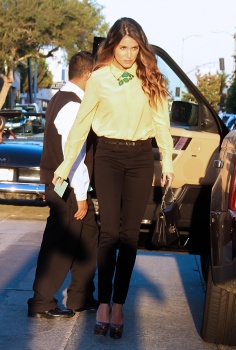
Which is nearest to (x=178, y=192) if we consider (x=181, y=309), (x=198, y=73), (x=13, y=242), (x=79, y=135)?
(x=181, y=309)

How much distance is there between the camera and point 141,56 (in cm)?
464

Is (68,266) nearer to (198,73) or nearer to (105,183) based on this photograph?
(105,183)

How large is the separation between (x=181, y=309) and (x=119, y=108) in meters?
1.77

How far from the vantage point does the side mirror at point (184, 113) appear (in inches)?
223

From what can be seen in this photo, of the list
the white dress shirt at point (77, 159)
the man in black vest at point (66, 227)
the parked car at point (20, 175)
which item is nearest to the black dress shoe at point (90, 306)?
the man in black vest at point (66, 227)

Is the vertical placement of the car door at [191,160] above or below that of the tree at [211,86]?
below

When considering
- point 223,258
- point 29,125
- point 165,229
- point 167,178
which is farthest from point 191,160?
point 29,125

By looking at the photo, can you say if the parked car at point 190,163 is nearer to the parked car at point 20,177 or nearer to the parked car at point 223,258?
the parked car at point 223,258

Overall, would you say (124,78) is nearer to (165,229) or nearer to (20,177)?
(165,229)

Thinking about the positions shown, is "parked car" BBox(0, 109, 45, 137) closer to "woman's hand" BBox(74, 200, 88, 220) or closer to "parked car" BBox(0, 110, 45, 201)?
"parked car" BBox(0, 110, 45, 201)

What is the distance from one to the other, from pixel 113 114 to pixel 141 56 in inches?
16.3

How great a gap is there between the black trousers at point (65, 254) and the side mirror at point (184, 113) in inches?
44.2

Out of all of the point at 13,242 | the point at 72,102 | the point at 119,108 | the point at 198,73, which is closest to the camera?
the point at 119,108

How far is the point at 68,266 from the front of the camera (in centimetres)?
517
